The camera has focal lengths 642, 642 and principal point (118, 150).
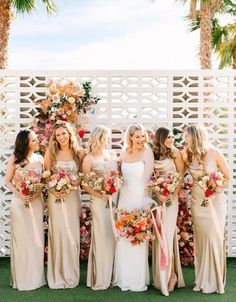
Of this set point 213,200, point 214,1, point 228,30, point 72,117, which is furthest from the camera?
point 228,30

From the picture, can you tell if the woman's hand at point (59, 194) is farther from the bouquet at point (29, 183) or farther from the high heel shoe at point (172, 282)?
the high heel shoe at point (172, 282)

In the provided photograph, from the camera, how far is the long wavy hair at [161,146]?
758 cm

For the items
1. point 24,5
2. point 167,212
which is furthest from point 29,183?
point 24,5

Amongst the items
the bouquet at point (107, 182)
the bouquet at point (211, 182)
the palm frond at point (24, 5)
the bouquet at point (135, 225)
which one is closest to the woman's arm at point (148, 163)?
the bouquet at point (107, 182)

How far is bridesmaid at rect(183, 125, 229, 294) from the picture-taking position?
761cm

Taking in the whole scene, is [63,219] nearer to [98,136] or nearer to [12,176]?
[12,176]

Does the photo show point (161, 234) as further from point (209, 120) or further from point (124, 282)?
point (209, 120)

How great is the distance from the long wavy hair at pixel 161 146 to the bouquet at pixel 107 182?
0.54 metres

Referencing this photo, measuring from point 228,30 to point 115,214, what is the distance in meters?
12.8

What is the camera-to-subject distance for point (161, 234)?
7.70 m

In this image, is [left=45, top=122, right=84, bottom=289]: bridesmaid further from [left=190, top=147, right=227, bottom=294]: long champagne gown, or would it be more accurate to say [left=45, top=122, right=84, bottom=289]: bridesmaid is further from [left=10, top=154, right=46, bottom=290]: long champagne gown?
[left=190, top=147, right=227, bottom=294]: long champagne gown

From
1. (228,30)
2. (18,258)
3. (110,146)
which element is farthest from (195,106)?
(228,30)

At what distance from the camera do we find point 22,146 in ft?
25.4

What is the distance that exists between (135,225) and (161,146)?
99cm
